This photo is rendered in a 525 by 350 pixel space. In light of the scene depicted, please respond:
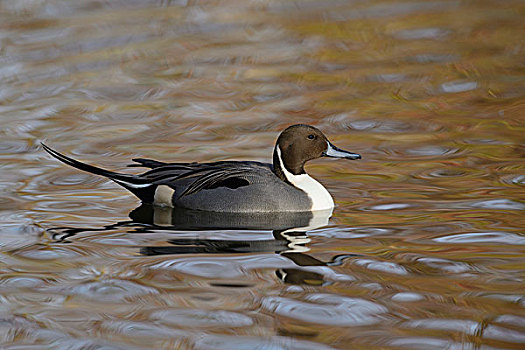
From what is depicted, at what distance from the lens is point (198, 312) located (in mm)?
5258

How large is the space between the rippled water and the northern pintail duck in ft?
0.49

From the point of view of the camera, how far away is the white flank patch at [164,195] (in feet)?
24.1

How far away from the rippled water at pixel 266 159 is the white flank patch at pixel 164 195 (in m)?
0.12

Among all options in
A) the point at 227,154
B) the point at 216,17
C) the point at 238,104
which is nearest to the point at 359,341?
the point at 227,154

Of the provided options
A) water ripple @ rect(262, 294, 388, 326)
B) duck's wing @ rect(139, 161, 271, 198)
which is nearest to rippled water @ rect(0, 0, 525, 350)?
water ripple @ rect(262, 294, 388, 326)

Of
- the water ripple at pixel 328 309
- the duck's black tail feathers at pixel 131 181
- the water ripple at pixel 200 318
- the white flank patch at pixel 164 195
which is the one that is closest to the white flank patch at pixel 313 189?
the white flank patch at pixel 164 195

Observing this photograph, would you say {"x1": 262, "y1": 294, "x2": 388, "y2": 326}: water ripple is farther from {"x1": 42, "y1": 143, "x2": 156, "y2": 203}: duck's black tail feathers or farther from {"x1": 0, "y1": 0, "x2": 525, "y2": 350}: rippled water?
{"x1": 42, "y1": 143, "x2": 156, "y2": 203}: duck's black tail feathers

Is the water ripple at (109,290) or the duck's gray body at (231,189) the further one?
the duck's gray body at (231,189)

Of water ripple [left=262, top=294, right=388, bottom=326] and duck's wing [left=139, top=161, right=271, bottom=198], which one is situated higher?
duck's wing [left=139, top=161, right=271, bottom=198]

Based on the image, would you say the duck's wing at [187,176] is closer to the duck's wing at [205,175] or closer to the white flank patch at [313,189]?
the duck's wing at [205,175]

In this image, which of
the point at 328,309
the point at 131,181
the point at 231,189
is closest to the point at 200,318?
the point at 328,309

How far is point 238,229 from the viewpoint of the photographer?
6.79 meters

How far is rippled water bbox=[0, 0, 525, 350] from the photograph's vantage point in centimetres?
518

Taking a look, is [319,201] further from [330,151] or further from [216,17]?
[216,17]
